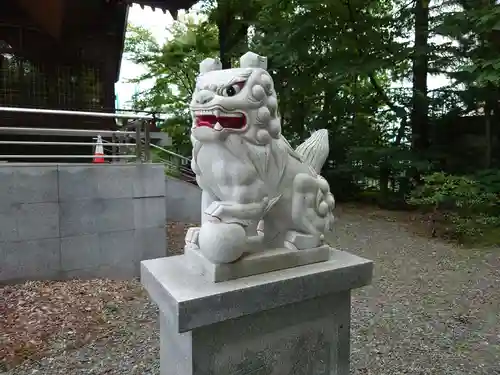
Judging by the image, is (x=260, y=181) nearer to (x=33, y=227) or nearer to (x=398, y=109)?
(x=33, y=227)

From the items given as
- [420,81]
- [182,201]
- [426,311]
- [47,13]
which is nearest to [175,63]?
[47,13]

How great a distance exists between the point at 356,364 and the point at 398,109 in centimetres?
726

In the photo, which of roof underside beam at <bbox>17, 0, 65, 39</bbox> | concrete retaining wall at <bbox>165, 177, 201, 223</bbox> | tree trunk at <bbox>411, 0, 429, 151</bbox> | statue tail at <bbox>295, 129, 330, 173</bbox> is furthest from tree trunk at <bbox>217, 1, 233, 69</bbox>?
statue tail at <bbox>295, 129, 330, 173</bbox>

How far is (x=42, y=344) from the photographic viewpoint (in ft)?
9.42

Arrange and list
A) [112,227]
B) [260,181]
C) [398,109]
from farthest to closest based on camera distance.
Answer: [398,109], [112,227], [260,181]

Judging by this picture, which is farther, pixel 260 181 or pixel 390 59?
pixel 390 59

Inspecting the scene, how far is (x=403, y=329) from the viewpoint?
319 cm

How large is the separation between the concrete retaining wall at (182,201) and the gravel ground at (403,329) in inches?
116

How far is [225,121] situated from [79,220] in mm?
3017

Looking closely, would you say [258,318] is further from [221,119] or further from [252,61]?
[252,61]

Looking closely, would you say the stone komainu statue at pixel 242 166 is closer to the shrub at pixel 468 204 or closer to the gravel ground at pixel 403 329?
the gravel ground at pixel 403 329

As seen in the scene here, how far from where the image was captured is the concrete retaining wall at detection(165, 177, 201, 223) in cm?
698

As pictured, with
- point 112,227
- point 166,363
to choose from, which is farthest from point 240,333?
point 112,227

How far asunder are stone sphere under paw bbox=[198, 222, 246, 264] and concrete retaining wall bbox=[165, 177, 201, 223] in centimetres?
544
